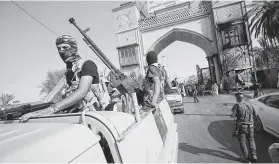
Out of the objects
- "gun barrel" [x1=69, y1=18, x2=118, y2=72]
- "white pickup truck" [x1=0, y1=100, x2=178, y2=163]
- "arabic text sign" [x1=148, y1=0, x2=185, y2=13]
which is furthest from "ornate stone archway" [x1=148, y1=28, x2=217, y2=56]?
"white pickup truck" [x1=0, y1=100, x2=178, y2=163]

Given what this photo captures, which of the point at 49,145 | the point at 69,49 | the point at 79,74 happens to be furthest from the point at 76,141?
the point at 69,49

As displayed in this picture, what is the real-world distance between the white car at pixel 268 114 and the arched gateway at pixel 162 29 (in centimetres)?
1711

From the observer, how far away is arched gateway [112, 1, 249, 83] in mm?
21219

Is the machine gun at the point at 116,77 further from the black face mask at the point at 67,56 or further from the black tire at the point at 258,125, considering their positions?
the black tire at the point at 258,125

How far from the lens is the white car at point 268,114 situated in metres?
4.11

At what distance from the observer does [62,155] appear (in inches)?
30.4

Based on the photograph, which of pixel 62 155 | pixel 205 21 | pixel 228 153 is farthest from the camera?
pixel 205 21

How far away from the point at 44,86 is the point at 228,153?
46.8 m

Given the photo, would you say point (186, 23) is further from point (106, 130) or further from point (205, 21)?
point (106, 130)

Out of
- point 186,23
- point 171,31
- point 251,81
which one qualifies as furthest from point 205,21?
point 251,81

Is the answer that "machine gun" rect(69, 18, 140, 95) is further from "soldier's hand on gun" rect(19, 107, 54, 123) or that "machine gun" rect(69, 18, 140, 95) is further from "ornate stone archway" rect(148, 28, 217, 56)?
"ornate stone archway" rect(148, 28, 217, 56)

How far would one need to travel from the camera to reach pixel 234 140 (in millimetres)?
4605

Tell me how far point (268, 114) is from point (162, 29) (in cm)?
1998

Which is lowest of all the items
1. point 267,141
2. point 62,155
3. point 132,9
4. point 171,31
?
point 267,141
